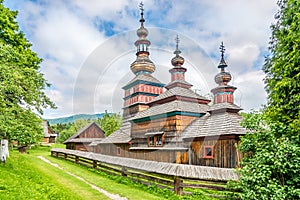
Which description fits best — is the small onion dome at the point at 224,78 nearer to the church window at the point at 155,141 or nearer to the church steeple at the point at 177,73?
the church steeple at the point at 177,73

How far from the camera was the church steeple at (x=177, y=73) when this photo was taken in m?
22.7

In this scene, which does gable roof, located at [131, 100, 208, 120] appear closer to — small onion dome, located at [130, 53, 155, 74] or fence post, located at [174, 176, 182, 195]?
fence post, located at [174, 176, 182, 195]

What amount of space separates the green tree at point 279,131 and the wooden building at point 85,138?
2909 cm

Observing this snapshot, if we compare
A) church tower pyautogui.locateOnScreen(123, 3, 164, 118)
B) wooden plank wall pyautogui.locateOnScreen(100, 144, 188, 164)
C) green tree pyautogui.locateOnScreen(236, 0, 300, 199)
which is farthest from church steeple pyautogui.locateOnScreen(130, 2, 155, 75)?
green tree pyautogui.locateOnScreen(236, 0, 300, 199)

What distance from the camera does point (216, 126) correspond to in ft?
49.3

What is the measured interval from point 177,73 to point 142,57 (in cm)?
1012

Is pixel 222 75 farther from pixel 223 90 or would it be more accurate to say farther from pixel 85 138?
pixel 85 138

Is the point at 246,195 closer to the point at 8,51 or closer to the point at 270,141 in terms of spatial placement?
the point at 270,141

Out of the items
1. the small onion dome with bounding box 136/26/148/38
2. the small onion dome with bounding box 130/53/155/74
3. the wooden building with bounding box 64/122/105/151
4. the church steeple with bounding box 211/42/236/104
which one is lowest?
the wooden building with bounding box 64/122/105/151

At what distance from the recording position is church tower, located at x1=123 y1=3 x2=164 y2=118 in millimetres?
29250

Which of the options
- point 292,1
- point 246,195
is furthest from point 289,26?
point 246,195

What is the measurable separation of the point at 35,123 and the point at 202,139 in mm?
10446

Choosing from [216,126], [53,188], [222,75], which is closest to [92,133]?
[222,75]

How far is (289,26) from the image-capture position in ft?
29.7
